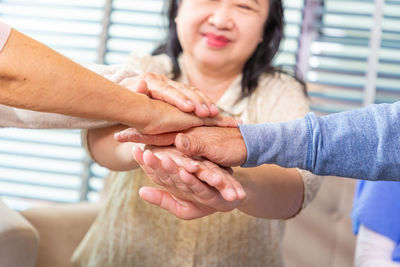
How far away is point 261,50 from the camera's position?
1.57m

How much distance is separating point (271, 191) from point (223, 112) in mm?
365

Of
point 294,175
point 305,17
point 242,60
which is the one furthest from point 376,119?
point 305,17

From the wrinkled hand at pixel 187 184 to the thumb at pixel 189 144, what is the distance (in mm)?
21

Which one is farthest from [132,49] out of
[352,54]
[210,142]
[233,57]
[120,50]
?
[210,142]

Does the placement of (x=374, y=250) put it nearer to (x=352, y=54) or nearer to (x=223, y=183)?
(x=223, y=183)

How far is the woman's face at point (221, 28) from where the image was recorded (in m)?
1.41

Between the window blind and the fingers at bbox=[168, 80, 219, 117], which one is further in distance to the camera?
the window blind

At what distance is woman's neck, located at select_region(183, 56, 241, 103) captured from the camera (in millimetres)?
1540

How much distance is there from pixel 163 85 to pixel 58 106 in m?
0.30

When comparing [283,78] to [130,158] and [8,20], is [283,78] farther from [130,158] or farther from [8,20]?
[8,20]

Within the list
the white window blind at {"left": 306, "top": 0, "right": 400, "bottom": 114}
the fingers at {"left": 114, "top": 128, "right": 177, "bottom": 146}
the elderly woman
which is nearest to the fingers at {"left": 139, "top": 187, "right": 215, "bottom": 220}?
the fingers at {"left": 114, "top": 128, "right": 177, "bottom": 146}

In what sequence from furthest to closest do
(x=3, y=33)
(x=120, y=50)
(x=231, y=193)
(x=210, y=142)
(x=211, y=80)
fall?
(x=120, y=50)
(x=211, y=80)
(x=210, y=142)
(x=231, y=193)
(x=3, y=33)

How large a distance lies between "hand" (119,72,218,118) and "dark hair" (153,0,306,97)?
1.16ft

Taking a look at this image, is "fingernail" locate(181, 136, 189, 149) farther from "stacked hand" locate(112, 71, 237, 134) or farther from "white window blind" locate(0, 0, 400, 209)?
"white window blind" locate(0, 0, 400, 209)
